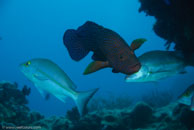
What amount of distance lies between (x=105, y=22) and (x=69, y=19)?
1081 inches

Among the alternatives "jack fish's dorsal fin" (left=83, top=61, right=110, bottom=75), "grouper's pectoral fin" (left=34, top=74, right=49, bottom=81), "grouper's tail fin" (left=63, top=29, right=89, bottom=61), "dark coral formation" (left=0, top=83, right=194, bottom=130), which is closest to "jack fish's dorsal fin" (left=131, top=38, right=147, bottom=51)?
"jack fish's dorsal fin" (left=83, top=61, right=110, bottom=75)

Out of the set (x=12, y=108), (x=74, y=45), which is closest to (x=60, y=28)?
(x=12, y=108)

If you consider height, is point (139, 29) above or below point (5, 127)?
above

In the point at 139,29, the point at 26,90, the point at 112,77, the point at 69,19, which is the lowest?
the point at 26,90

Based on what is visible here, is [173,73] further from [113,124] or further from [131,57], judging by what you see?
[113,124]

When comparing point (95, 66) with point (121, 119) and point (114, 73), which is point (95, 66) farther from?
point (121, 119)

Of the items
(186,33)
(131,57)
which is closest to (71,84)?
(131,57)

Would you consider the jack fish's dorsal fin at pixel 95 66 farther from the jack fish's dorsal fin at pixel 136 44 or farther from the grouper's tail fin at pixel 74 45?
the jack fish's dorsal fin at pixel 136 44

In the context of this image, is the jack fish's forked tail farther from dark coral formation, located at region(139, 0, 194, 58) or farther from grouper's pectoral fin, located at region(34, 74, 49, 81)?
dark coral formation, located at region(139, 0, 194, 58)

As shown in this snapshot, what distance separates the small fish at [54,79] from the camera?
272 centimetres

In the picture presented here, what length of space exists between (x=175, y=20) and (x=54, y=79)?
449cm

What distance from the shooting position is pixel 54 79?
2744 mm

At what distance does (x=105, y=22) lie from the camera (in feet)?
395

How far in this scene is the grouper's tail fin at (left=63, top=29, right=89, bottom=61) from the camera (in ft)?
5.36
